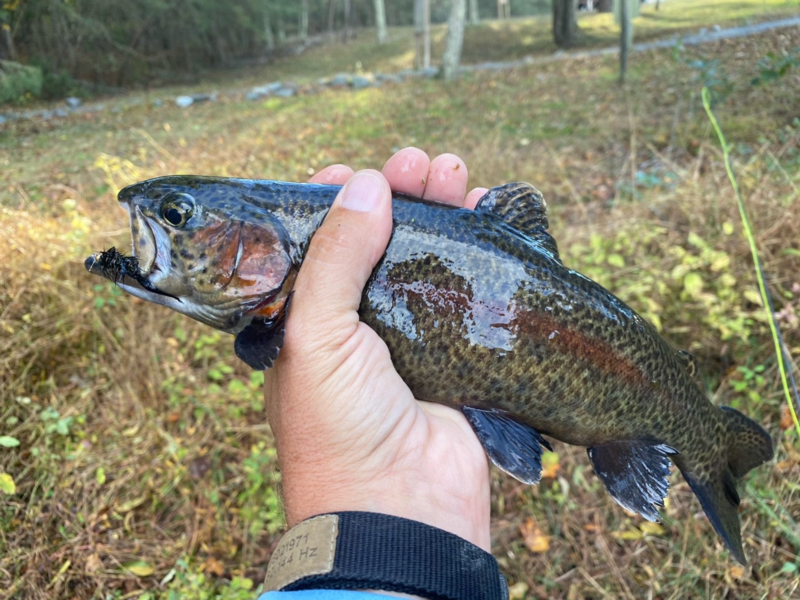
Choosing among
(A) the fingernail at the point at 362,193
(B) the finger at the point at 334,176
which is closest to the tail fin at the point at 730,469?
(A) the fingernail at the point at 362,193

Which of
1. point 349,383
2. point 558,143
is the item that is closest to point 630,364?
point 349,383

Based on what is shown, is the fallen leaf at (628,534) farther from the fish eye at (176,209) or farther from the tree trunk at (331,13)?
the tree trunk at (331,13)

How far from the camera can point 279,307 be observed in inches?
88.2

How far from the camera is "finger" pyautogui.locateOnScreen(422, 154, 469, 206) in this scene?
10.2 ft

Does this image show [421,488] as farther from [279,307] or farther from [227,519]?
[227,519]

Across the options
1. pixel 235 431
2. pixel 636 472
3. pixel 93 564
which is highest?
pixel 636 472

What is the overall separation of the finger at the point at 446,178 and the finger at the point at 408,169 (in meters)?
0.07

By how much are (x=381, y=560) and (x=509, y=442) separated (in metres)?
0.87

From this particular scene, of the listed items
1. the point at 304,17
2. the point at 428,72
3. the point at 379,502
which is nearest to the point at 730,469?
the point at 379,502

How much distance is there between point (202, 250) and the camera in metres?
2.13

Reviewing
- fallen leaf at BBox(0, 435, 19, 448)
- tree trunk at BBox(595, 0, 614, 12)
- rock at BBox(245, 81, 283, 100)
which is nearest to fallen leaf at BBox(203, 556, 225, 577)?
fallen leaf at BBox(0, 435, 19, 448)

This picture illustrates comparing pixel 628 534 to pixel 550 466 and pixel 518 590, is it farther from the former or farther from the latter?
pixel 518 590

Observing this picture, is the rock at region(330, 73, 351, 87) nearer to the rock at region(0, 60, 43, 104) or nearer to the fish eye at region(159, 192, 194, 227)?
the rock at region(0, 60, 43, 104)

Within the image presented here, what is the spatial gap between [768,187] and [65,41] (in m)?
29.3
